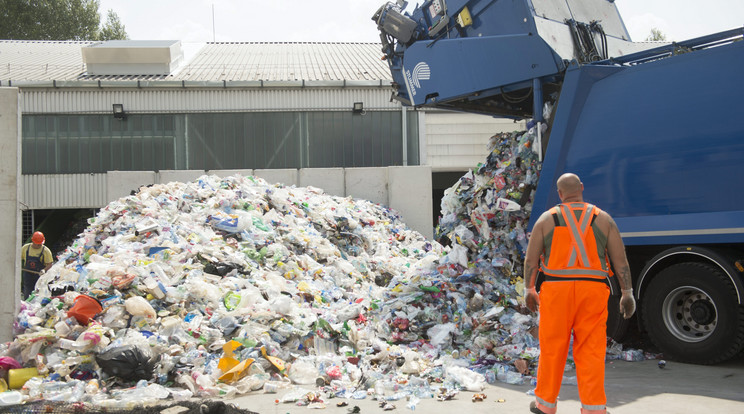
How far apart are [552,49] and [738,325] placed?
9.73 ft

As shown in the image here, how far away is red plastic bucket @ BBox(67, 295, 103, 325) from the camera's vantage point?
5.71 metres

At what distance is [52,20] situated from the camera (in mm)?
32281

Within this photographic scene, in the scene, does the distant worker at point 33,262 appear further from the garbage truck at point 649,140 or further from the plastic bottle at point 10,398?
the garbage truck at point 649,140

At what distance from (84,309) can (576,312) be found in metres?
4.43

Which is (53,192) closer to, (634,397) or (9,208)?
(9,208)

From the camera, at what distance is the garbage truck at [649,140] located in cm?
496

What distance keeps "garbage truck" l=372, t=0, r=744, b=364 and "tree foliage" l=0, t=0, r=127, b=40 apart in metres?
31.7

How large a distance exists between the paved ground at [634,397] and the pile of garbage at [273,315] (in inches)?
6.9

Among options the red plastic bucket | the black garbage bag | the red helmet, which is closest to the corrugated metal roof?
the red helmet

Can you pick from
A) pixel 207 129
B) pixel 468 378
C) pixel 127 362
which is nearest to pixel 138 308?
pixel 127 362

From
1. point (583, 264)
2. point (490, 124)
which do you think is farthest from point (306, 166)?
point (583, 264)

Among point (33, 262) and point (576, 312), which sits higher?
point (576, 312)

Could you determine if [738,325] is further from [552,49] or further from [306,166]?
[306,166]

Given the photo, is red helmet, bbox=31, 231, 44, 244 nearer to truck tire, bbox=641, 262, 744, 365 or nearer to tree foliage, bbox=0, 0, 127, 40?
truck tire, bbox=641, 262, 744, 365
